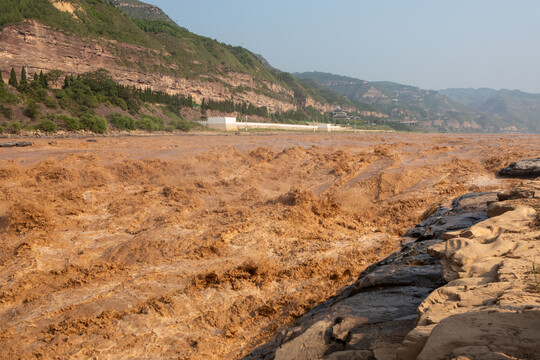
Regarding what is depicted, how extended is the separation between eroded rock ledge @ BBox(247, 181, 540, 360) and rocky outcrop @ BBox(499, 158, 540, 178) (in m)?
7.38

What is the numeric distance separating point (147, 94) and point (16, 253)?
47083 mm

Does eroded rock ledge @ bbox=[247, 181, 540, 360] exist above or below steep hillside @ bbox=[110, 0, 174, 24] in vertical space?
below

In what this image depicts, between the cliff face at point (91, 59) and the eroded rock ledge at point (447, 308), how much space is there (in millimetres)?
44204

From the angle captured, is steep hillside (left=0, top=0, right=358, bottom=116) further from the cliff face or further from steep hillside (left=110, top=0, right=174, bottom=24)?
steep hillside (left=110, top=0, right=174, bottom=24)

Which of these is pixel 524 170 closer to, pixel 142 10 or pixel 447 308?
pixel 447 308

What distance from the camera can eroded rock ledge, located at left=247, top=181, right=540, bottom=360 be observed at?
7.93ft

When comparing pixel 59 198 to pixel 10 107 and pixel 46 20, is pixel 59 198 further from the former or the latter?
pixel 46 20

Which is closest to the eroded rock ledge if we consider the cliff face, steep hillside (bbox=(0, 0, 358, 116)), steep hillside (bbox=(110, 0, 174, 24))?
steep hillside (bbox=(0, 0, 358, 116))

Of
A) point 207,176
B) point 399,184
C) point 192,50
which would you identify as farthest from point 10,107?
point 192,50

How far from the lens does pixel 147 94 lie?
51312mm

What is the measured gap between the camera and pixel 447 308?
303 centimetres

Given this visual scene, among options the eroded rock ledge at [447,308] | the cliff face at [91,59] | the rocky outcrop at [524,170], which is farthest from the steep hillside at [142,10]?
the eroded rock ledge at [447,308]

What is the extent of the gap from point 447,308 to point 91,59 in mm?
54690

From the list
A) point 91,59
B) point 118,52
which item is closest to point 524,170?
point 91,59
